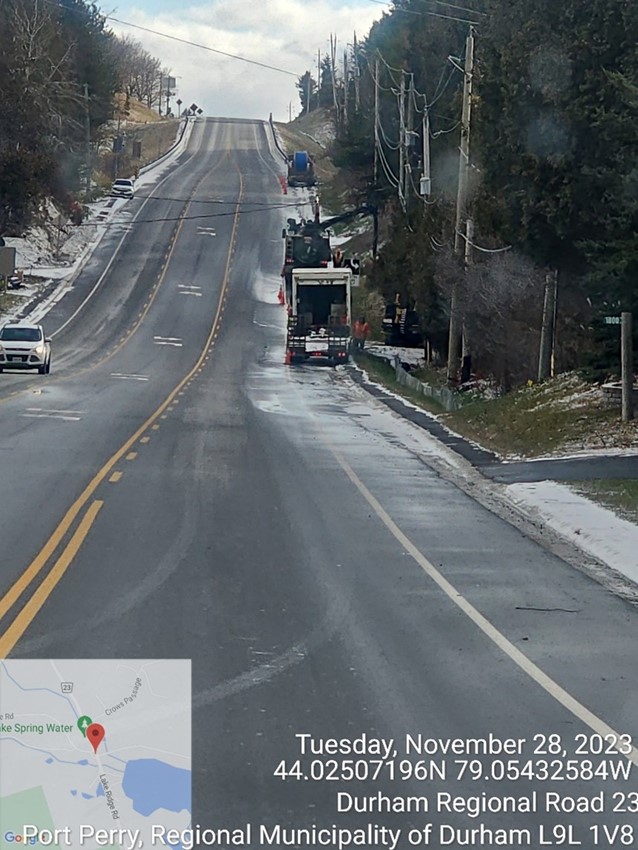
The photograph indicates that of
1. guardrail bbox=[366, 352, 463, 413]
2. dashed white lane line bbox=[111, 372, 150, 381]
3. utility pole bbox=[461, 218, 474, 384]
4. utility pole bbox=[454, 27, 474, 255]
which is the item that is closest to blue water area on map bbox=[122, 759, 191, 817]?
guardrail bbox=[366, 352, 463, 413]

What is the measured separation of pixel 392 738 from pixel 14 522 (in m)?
8.00

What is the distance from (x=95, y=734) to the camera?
6.98m

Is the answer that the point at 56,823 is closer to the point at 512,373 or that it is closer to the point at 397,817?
the point at 397,817

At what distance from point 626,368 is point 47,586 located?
17001mm

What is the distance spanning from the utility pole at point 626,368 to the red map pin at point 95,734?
2013cm

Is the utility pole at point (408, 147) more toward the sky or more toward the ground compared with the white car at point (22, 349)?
more toward the sky

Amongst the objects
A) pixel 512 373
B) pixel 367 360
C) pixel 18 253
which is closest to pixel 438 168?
pixel 367 360

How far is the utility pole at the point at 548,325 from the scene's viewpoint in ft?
112

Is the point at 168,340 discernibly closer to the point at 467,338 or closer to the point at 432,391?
the point at 467,338

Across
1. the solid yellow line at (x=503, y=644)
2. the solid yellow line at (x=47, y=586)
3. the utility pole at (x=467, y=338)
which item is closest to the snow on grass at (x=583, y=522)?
the solid yellow line at (x=503, y=644)

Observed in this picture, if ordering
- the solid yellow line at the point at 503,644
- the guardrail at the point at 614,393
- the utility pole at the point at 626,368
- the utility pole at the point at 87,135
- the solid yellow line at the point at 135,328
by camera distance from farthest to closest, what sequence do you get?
the utility pole at the point at 87,135 < the solid yellow line at the point at 135,328 < the guardrail at the point at 614,393 < the utility pole at the point at 626,368 < the solid yellow line at the point at 503,644

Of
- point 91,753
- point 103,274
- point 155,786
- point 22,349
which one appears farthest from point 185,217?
point 155,786

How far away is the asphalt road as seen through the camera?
23.2 ft

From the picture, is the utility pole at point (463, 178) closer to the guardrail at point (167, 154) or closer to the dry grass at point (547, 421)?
the dry grass at point (547, 421)
